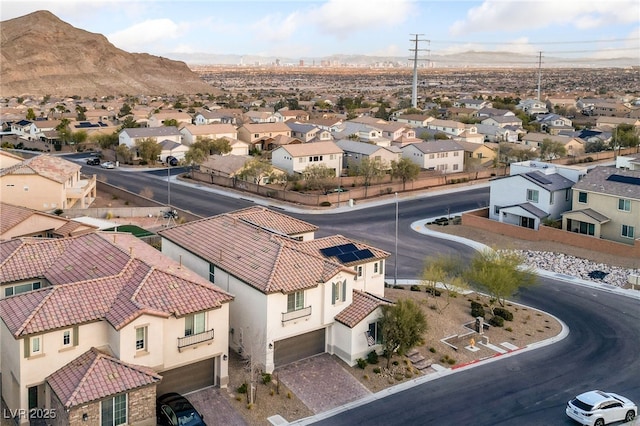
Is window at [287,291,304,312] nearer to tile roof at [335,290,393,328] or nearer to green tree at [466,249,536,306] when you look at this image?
tile roof at [335,290,393,328]

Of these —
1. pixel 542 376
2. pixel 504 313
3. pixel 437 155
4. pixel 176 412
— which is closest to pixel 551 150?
pixel 437 155

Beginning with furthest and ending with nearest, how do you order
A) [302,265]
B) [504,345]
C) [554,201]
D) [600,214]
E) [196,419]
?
[554,201] < [600,214] < [504,345] < [302,265] < [196,419]

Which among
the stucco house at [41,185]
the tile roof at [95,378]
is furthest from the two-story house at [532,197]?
the tile roof at [95,378]

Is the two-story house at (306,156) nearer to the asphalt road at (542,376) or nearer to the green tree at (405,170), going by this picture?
the green tree at (405,170)

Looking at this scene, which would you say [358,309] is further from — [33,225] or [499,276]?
[33,225]

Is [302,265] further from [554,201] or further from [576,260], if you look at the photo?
[554,201]

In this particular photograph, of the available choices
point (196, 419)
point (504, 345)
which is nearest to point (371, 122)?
point (504, 345)
